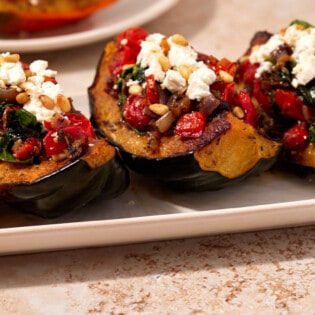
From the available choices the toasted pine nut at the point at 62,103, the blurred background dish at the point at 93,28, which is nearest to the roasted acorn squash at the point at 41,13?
the blurred background dish at the point at 93,28

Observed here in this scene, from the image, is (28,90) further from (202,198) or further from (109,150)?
(202,198)

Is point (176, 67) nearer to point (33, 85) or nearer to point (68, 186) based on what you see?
point (33, 85)

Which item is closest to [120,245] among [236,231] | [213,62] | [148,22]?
[236,231]

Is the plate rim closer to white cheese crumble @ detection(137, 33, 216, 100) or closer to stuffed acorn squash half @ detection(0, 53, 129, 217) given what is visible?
stuffed acorn squash half @ detection(0, 53, 129, 217)

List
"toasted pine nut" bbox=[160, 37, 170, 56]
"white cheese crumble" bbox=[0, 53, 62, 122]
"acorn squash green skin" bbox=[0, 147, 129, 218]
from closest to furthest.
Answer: "acorn squash green skin" bbox=[0, 147, 129, 218] → "white cheese crumble" bbox=[0, 53, 62, 122] → "toasted pine nut" bbox=[160, 37, 170, 56]

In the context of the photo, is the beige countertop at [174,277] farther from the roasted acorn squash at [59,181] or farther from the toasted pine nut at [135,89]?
the toasted pine nut at [135,89]

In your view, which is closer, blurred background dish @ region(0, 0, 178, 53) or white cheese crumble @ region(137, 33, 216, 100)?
white cheese crumble @ region(137, 33, 216, 100)

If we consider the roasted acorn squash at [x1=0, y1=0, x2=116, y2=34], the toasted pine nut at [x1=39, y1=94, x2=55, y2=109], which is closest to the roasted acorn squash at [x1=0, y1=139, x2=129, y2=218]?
the toasted pine nut at [x1=39, y1=94, x2=55, y2=109]
